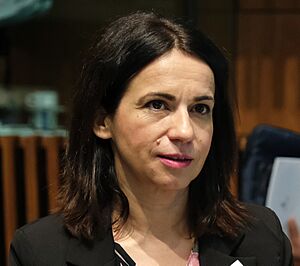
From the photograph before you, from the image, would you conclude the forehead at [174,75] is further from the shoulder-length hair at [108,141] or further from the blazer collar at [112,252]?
the blazer collar at [112,252]

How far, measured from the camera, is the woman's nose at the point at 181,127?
1178mm

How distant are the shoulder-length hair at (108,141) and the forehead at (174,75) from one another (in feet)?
0.05

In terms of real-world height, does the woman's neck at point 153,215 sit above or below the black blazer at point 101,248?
above

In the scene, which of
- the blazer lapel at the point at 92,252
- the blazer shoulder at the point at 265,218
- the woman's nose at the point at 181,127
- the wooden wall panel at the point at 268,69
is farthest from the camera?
the wooden wall panel at the point at 268,69

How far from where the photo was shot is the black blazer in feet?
4.23

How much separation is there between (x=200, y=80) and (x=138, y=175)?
25 cm

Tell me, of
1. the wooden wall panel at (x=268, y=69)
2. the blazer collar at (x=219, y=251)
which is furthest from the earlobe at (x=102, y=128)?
the wooden wall panel at (x=268, y=69)

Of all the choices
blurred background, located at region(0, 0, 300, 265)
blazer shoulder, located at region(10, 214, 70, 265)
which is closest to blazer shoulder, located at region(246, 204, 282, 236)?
blazer shoulder, located at region(10, 214, 70, 265)

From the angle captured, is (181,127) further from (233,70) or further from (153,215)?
(233,70)

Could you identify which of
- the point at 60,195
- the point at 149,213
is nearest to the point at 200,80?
the point at 149,213

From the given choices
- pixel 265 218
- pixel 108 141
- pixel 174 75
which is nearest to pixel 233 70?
pixel 265 218

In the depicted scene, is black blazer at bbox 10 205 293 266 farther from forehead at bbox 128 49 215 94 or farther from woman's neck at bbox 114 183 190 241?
forehead at bbox 128 49 215 94

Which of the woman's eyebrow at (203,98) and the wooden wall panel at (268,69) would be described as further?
the wooden wall panel at (268,69)

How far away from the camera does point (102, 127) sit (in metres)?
1.33
